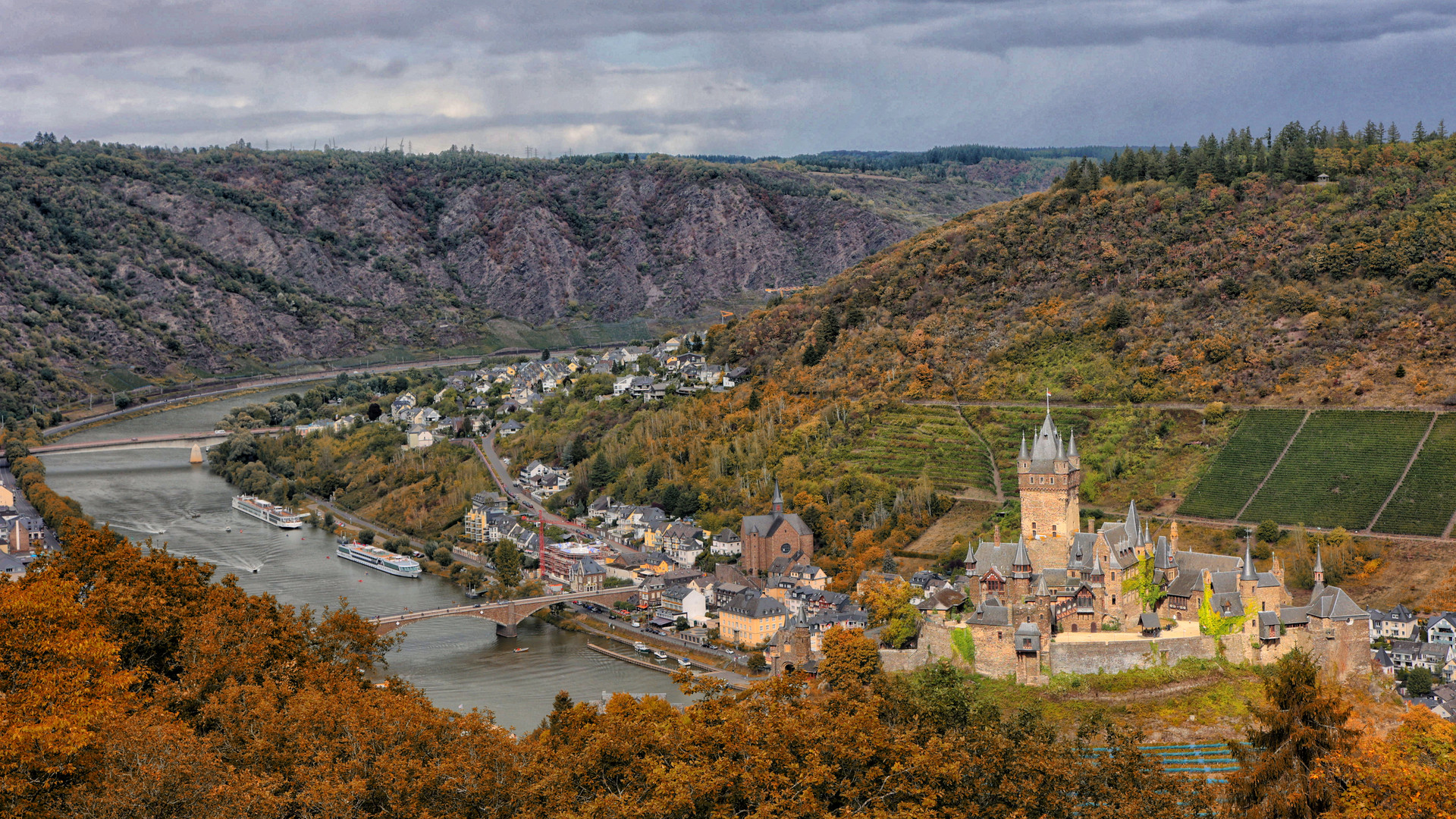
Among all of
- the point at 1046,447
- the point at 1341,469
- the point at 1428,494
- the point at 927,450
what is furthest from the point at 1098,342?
the point at 1046,447

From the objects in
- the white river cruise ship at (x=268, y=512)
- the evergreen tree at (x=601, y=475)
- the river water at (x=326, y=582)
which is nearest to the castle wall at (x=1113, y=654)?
the river water at (x=326, y=582)

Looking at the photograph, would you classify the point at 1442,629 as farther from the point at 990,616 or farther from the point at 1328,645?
the point at 990,616

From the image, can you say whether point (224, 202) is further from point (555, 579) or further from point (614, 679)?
point (614, 679)

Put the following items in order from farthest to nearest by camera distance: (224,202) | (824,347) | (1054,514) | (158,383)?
1. (224,202)
2. (158,383)
3. (824,347)
4. (1054,514)

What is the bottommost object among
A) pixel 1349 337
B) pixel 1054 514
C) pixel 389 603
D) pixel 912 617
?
pixel 389 603

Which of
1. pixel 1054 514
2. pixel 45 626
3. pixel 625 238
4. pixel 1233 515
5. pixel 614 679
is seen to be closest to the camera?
pixel 45 626

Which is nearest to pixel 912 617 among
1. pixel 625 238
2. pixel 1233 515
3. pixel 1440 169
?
pixel 1233 515
